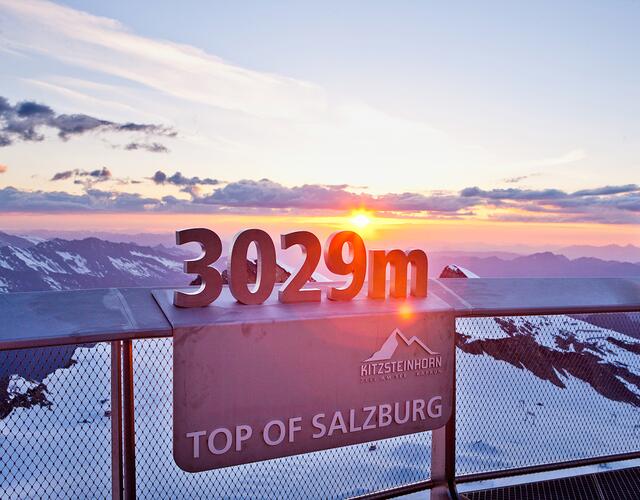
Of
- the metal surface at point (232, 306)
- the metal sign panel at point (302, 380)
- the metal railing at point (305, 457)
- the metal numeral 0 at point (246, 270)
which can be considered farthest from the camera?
the metal numeral 0 at point (246, 270)

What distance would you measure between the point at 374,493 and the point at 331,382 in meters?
1.30

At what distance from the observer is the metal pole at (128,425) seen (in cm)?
391

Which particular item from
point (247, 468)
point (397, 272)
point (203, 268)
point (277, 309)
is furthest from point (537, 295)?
point (247, 468)

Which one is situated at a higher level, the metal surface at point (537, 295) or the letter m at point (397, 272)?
the letter m at point (397, 272)

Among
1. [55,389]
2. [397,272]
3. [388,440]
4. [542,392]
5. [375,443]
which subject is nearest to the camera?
[55,389]

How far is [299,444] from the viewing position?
4.38m

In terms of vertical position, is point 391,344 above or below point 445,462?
above

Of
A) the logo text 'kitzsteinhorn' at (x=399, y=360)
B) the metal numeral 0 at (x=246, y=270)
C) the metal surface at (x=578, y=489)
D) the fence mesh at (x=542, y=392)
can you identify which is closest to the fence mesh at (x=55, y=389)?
the metal numeral 0 at (x=246, y=270)

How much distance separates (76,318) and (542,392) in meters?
6.98

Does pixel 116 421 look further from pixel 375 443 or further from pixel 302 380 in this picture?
pixel 375 443

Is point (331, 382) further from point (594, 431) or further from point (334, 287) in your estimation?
point (594, 431)

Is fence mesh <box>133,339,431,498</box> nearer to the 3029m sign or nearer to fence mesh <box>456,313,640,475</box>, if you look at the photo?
the 3029m sign

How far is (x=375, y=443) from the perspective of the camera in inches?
272

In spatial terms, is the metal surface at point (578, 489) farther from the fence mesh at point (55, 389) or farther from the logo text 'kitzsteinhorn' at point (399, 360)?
the fence mesh at point (55, 389)
